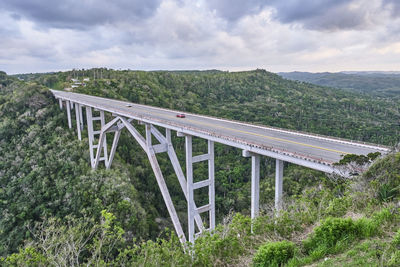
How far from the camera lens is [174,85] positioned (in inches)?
4240

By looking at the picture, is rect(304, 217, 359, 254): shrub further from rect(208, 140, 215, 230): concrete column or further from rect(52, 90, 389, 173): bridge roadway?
rect(208, 140, 215, 230): concrete column

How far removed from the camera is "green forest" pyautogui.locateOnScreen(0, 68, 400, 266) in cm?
806

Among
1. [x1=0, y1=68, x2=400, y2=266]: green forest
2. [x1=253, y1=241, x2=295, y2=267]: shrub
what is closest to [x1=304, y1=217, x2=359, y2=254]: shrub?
[x1=0, y1=68, x2=400, y2=266]: green forest

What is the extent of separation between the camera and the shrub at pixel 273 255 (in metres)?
7.55

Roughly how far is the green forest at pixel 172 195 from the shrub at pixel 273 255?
29 mm

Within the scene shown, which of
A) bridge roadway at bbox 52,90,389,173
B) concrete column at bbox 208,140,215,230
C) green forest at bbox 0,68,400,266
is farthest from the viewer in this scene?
concrete column at bbox 208,140,215,230

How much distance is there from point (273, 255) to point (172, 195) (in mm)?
42999

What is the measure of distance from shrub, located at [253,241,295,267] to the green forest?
0.09 feet

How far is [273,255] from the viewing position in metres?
7.62

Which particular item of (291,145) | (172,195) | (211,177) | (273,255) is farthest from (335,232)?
(172,195)

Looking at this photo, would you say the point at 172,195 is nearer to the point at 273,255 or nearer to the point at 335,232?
the point at 273,255

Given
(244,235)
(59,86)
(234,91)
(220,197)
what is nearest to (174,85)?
(234,91)

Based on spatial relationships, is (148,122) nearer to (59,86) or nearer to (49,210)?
(49,210)

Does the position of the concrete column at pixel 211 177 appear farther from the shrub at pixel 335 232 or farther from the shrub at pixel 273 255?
the shrub at pixel 273 255
